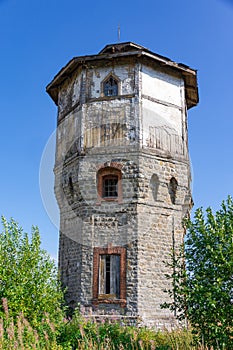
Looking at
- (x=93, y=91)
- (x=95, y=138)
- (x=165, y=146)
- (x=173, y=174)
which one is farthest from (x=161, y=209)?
(x=93, y=91)

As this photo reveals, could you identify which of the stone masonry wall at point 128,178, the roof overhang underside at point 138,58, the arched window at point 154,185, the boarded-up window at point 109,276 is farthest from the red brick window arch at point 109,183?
the roof overhang underside at point 138,58

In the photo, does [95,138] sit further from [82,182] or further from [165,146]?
[165,146]

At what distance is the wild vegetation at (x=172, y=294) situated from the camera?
28.1 feet

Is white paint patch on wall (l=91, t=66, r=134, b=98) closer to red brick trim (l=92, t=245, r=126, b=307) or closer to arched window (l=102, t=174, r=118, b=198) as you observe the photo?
arched window (l=102, t=174, r=118, b=198)

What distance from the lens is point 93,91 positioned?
1716 cm

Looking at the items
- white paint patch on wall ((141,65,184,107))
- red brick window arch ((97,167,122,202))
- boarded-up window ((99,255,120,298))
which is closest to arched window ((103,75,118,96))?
white paint patch on wall ((141,65,184,107))

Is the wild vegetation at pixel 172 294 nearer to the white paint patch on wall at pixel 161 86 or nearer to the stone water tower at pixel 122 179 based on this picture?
the stone water tower at pixel 122 179

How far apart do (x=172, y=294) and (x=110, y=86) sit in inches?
387

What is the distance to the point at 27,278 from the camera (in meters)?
12.0

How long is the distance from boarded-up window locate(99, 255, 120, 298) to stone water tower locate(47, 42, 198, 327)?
36 mm

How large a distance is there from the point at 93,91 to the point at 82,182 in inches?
158

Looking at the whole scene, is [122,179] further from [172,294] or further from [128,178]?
[172,294]

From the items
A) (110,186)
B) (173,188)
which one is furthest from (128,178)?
(173,188)

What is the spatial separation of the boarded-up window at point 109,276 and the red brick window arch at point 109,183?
233cm
